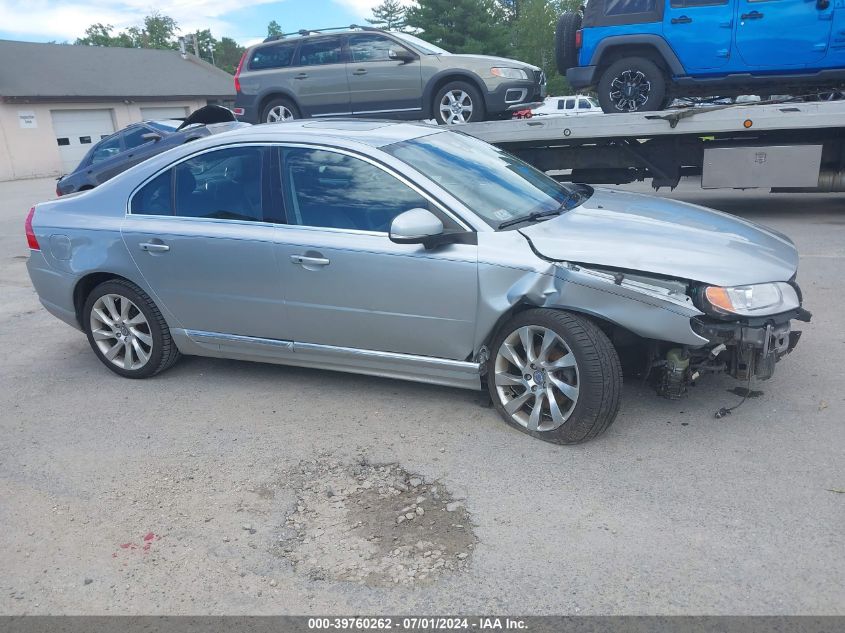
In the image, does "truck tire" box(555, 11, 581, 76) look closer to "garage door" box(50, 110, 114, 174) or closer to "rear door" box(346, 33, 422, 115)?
"rear door" box(346, 33, 422, 115)

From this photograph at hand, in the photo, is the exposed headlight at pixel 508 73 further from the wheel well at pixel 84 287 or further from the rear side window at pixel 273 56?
the wheel well at pixel 84 287

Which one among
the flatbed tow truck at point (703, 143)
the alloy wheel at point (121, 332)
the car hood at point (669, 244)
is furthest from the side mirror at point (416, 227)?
the flatbed tow truck at point (703, 143)

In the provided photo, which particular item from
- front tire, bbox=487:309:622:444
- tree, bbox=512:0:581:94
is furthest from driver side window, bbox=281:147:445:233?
tree, bbox=512:0:581:94

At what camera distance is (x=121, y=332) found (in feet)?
16.5

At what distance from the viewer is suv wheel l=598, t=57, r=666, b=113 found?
9141 mm

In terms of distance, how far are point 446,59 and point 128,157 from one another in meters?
6.24

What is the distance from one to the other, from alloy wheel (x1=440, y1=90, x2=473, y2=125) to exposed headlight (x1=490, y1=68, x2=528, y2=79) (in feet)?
1.59

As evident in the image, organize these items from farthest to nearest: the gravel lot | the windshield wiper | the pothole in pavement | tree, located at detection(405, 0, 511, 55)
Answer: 1. tree, located at detection(405, 0, 511, 55)
2. the windshield wiper
3. the pothole in pavement
4. the gravel lot

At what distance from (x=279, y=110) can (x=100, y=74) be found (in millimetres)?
30983

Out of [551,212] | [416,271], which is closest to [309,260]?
[416,271]

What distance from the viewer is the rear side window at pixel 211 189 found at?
176 inches

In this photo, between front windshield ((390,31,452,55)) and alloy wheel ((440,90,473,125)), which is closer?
front windshield ((390,31,452,55))

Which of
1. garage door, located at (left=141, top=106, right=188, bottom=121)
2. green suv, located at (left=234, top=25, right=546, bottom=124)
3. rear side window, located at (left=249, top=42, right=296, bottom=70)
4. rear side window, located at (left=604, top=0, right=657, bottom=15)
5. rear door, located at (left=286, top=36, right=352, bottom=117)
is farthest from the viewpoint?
garage door, located at (left=141, top=106, right=188, bottom=121)

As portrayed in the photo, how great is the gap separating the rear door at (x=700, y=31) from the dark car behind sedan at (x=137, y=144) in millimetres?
6723
